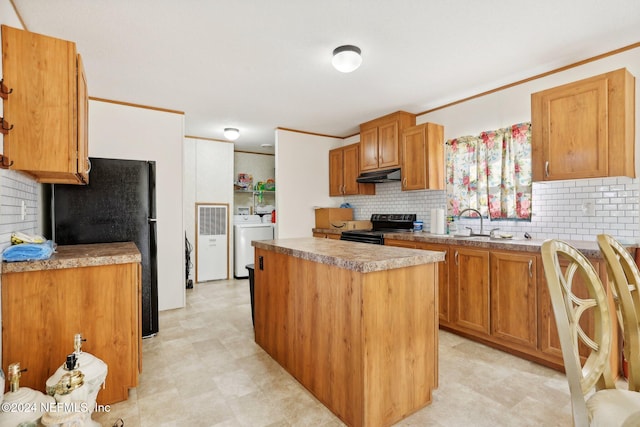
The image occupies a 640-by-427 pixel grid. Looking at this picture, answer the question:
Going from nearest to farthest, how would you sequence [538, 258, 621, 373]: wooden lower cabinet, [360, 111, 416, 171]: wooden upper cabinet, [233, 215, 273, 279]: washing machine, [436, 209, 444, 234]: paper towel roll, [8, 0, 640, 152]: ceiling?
[8, 0, 640, 152]: ceiling, [538, 258, 621, 373]: wooden lower cabinet, [436, 209, 444, 234]: paper towel roll, [360, 111, 416, 171]: wooden upper cabinet, [233, 215, 273, 279]: washing machine

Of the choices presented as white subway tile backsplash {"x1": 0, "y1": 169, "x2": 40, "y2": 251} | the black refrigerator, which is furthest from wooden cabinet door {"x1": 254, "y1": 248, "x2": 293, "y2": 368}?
white subway tile backsplash {"x1": 0, "y1": 169, "x2": 40, "y2": 251}

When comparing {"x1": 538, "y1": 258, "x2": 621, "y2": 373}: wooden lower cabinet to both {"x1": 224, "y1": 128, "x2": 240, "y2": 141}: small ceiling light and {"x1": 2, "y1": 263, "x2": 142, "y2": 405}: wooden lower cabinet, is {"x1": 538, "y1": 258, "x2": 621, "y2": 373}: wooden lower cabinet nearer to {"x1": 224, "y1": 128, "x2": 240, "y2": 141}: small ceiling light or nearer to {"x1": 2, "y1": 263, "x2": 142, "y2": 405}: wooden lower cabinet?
{"x1": 2, "y1": 263, "x2": 142, "y2": 405}: wooden lower cabinet

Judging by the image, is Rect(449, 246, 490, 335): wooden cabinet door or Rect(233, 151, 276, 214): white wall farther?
Rect(233, 151, 276, 214): white wall

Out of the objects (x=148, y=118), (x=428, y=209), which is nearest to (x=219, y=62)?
(x=148, y=118)

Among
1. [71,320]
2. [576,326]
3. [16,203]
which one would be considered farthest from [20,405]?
[576,326]

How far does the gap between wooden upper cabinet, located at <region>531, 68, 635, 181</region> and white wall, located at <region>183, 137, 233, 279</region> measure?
4734 mm

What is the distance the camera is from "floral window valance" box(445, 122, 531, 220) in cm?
317

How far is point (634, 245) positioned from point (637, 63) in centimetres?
146

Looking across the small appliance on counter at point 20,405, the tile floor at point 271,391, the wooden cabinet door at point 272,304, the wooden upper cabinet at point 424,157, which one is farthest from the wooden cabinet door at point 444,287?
the small appliance on counter at point 20,405

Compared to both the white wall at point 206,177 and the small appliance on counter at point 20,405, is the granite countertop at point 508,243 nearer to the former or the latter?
the small appliance on counter at point 20,405

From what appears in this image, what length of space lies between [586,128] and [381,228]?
271 centimetres

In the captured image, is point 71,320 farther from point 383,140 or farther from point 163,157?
point 383,140

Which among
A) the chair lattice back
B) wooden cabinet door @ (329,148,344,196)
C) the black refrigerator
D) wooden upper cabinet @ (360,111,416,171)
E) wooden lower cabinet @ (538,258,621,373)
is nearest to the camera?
the chair lattice back

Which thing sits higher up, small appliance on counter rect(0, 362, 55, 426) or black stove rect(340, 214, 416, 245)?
black stove rect(340, 214, 416, 245)
